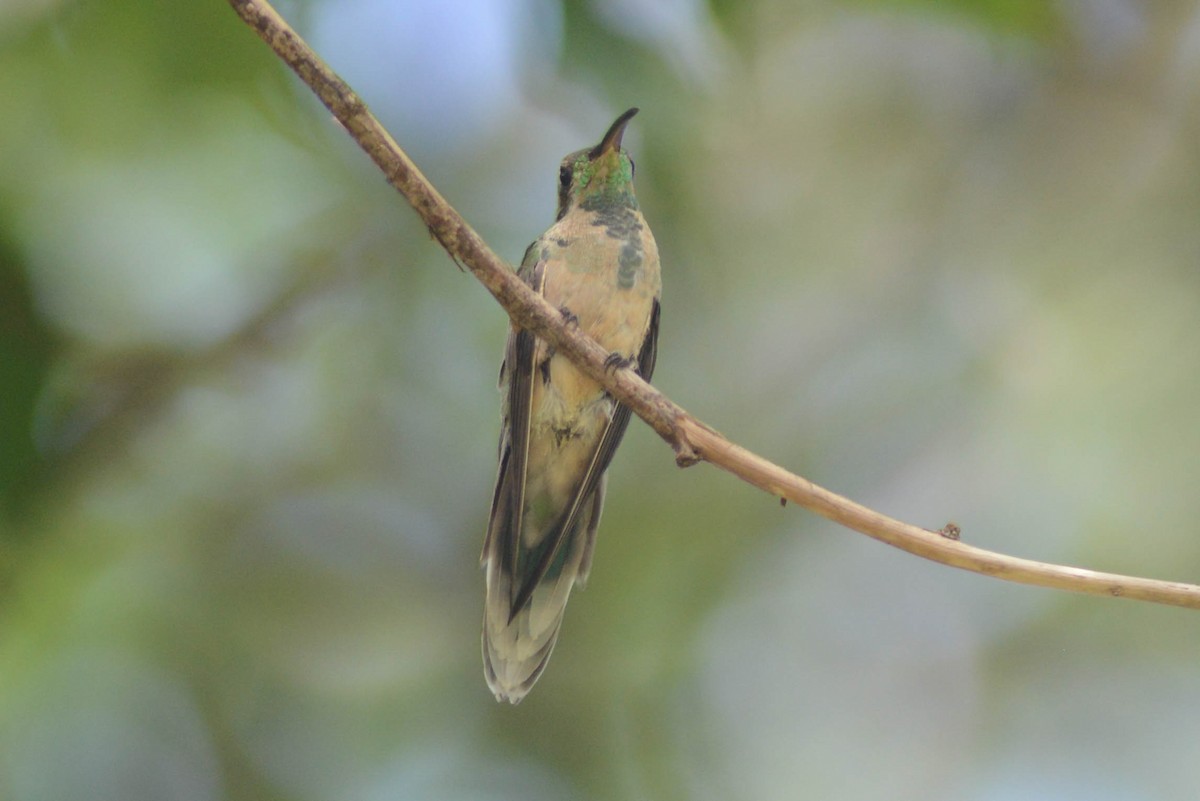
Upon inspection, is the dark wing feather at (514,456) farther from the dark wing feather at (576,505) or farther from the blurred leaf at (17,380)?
the blurred leaf at (17,380)

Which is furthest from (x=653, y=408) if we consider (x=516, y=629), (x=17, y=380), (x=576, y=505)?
(x=17, y=380)

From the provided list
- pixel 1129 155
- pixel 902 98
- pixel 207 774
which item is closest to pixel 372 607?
pixel 207 774

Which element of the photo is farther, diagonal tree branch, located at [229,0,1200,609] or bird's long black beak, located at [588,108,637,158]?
bird's long black beak, located at [588,108,637,158]

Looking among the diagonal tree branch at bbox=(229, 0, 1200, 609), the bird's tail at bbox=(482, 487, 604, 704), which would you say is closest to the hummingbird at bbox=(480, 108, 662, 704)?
the bird's tail at bbox=(482, 487, 604, 704)

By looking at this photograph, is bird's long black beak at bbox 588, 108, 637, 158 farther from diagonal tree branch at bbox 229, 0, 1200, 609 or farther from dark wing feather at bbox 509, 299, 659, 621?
diagonal tree branch at bbox 229, 0, 1200, 609

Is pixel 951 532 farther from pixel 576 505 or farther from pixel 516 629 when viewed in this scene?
pixel 516 629

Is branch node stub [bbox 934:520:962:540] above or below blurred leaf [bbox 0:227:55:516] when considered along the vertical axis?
above
